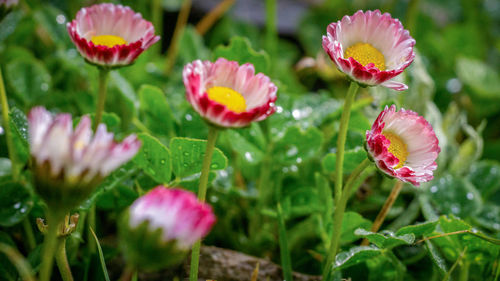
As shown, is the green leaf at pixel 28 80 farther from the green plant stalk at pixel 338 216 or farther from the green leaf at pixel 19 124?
the green plant stalk at pixel 338 216

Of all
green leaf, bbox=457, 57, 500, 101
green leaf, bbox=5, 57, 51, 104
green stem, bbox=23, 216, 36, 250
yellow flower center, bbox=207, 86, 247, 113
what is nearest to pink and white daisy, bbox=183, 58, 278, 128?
yellow flower center, bbox=207, 86, 247, 113

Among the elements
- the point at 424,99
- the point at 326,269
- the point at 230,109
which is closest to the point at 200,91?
the point at 230,109

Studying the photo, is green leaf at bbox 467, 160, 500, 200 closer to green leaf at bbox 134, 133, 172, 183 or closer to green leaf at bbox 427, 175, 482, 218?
green leaf at bbox 427, 175, 482, 218

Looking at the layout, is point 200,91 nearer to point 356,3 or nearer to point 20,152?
point 20,152

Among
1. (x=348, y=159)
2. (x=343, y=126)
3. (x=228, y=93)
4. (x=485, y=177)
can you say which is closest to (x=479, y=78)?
(x=485, y=177)


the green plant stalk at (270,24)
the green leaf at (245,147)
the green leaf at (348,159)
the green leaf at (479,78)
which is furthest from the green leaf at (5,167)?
the green leaf at (479,78)

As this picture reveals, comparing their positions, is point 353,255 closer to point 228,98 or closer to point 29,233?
point 228,98

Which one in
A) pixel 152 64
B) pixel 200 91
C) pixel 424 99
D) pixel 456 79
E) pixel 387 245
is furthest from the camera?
pixel 456 79
